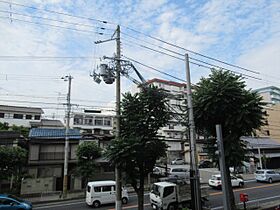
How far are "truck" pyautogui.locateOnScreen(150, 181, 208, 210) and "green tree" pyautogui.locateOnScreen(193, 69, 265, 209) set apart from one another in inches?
149

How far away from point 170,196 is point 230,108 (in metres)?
7.64

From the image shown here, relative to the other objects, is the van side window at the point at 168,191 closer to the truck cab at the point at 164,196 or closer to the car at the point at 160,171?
the truck cab at the point at 164,196

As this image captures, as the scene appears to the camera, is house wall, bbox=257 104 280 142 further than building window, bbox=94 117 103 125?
No

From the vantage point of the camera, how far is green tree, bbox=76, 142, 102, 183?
1026 inches

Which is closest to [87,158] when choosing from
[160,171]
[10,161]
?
[10,161]

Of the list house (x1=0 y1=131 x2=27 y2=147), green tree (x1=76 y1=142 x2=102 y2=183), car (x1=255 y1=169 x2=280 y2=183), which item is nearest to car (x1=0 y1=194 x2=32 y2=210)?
green tree (x1=76 y1=142 x2=102 y2=183)

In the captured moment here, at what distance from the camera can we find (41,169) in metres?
28.8

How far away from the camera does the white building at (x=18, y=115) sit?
51.8 metres

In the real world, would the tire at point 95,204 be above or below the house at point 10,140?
below

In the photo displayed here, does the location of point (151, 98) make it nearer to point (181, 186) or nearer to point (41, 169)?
point (181, 186)

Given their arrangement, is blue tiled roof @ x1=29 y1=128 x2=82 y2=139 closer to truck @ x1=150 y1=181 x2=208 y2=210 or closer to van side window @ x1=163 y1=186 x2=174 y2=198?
truck @ x1=150 y1=181 x2=208 y2=210

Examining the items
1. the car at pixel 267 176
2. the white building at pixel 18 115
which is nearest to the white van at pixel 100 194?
the car at pixel 267 176

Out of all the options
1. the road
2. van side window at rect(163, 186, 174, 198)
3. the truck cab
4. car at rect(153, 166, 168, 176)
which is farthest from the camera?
car at rect(153, 166, 168, 176)

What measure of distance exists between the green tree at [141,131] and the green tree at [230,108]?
9.96ft
